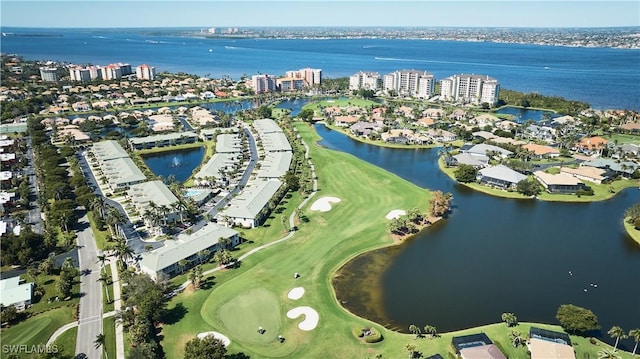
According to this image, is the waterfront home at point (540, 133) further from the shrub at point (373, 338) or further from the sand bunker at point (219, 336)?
the sand bunker at point (219, 336)

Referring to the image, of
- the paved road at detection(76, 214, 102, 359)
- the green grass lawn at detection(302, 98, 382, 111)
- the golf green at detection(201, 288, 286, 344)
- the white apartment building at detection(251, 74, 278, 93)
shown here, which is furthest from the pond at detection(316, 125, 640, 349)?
the white apartment building at detection(251, 74, 278, 93)

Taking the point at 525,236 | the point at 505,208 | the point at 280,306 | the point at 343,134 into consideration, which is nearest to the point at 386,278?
the point at 280,306

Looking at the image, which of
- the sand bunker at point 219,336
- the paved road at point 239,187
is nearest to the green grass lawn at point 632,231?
the sand bunker at point 219,336

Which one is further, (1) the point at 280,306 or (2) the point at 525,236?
(2) the point at 525,236

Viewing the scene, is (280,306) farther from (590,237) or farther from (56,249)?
(590,237)

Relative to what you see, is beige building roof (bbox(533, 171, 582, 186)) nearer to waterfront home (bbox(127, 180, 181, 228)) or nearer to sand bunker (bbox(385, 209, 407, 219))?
sand bunker (bbox(385, 209, 407, 219))

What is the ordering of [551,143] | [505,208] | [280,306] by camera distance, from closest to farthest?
[280,306] → [505,208] → [551,143]

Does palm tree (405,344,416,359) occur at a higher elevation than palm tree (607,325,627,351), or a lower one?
lower
